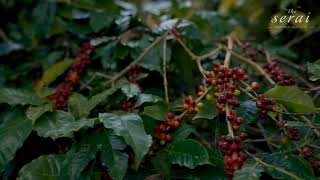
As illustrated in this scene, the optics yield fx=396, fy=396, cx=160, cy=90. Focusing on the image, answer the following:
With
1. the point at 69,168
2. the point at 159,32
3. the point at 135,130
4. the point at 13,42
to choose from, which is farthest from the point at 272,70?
the point at 13,42

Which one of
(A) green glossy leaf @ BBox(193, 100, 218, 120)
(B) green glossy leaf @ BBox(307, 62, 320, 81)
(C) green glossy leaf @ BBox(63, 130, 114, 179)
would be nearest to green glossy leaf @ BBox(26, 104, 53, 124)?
(C) green glossy leaf @ BBox(63, 130, 114, 179)

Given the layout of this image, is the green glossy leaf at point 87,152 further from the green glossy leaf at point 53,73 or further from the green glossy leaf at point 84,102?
the green glossy leaf at point 53,73

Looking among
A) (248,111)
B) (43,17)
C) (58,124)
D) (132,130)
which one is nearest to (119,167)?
(132,130)

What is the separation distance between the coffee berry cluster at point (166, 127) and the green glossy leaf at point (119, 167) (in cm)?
10

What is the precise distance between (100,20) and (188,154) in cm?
62

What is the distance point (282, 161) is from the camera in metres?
0.70

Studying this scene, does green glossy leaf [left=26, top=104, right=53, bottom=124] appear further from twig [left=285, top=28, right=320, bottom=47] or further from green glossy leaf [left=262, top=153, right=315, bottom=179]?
twig [left=285, top=28, right=320, bottom=47]

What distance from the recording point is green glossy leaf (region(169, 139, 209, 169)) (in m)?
0.72

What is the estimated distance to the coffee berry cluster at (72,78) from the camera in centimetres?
99

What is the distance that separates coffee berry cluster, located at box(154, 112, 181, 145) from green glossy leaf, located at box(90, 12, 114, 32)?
0.47 metres

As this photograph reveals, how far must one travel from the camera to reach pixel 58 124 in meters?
0.82

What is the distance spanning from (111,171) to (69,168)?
0.31 ft

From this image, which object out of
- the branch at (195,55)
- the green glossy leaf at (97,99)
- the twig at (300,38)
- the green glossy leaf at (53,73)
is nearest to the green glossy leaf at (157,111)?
A: the green glossy leaf at (97,99)

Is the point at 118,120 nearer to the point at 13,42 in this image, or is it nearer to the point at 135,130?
the point at 135,130
